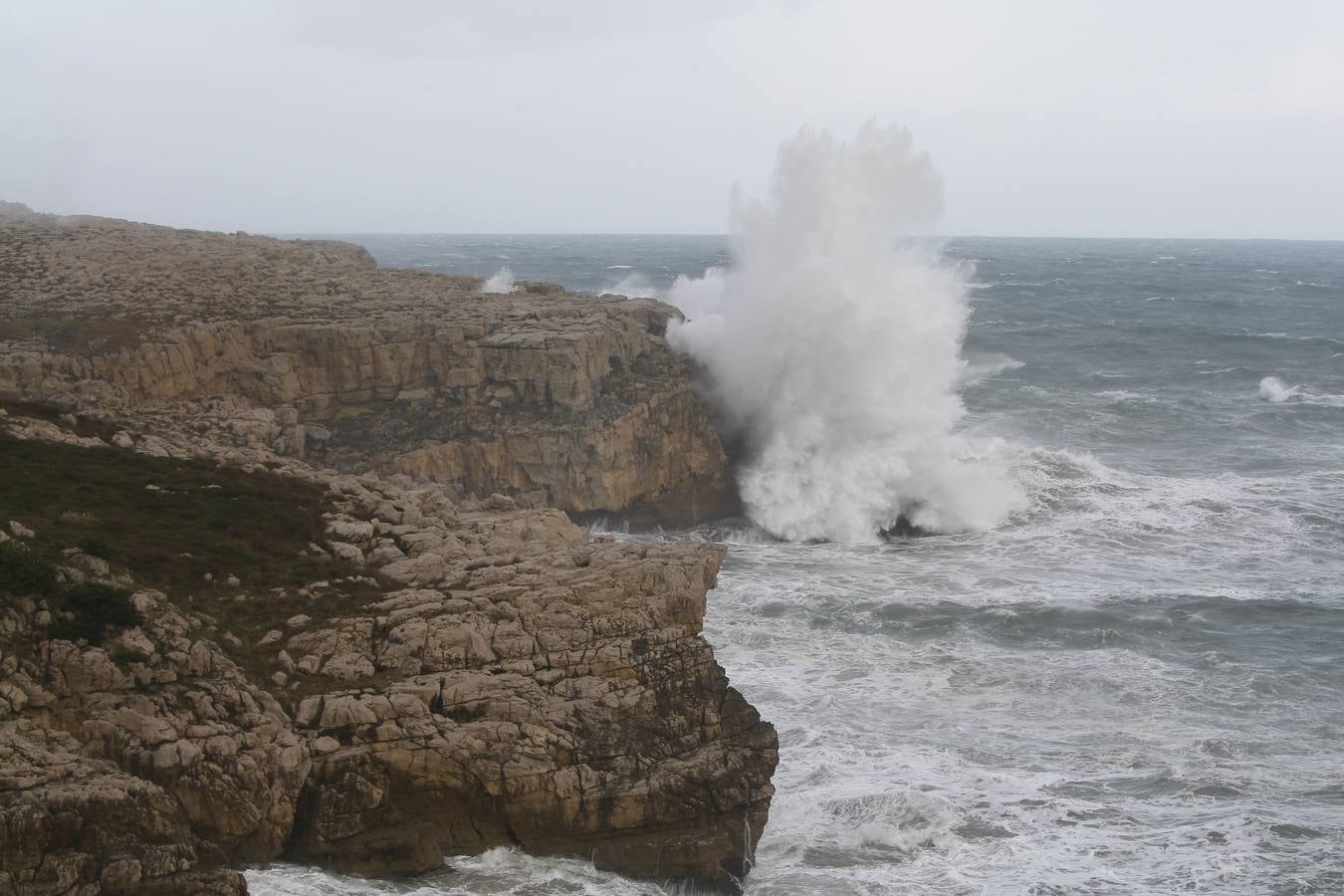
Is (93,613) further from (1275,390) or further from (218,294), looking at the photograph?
(1275,390)

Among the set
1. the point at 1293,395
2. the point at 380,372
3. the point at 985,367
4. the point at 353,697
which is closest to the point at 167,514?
the point at 353,697

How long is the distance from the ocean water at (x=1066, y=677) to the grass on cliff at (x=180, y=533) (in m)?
2.79

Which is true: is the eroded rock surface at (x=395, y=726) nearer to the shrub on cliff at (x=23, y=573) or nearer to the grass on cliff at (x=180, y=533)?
the grass on cliff at (x=180, y=533)

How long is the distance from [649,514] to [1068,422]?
16960 millimetres

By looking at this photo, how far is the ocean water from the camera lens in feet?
44.1

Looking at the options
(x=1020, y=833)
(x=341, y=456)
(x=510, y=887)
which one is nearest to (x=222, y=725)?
(x=510, y=887)

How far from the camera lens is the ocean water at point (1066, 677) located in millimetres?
13453

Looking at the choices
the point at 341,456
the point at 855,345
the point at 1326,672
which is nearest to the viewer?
the point at 1326,672

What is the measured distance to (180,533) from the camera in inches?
536

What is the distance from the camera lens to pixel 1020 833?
14.1 m

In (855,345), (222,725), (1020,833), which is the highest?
(855,345)

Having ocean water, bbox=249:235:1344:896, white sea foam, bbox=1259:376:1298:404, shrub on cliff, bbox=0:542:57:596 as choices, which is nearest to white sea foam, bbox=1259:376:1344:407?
white sea foam, bbox=1259:376:1298:404

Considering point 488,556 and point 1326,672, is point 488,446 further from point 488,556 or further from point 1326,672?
point 1326,672

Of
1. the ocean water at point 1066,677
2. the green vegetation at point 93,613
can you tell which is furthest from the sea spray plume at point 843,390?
the green vegetation at point 93,613
